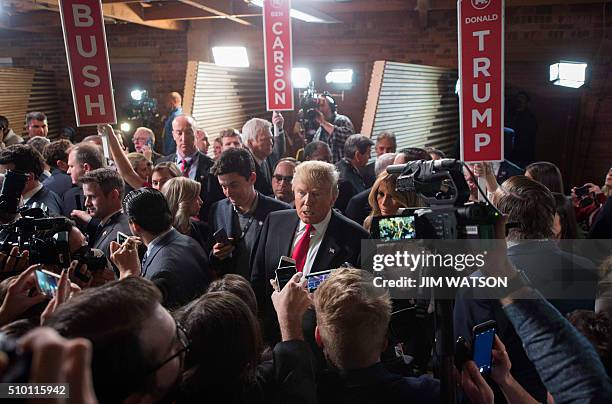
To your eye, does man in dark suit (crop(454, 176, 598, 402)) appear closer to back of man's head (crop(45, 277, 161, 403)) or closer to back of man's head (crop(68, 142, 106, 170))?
back of man's head (crop(45, 277, 161, 403))

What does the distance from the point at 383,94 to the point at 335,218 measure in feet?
10.9

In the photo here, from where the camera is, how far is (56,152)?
188 inches

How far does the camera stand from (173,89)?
9.98 meters

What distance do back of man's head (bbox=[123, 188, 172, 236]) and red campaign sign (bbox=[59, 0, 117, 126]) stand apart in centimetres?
129

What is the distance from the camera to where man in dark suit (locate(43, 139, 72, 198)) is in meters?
4.41

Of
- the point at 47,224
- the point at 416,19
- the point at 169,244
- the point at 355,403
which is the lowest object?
the point at 355,403

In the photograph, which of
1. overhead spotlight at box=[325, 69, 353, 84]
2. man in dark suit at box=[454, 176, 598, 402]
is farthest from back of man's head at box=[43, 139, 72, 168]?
overhead spotlight at box=[325, 69, 353, 84]

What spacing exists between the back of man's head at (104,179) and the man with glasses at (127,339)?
83.9 inches

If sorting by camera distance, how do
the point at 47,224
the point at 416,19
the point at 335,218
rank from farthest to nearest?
the point at 416,19
the point at 335,218
the point at 47,224

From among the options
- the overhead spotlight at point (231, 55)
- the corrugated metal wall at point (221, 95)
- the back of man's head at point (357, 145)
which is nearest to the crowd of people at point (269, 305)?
the back of man's head at point (357, 145)

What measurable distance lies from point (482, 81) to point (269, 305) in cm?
173

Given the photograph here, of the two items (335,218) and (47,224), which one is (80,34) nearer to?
(47,224)

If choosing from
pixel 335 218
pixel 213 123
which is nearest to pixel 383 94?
pixel 213 123

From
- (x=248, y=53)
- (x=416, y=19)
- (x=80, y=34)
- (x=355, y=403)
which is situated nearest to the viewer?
(x=355, y=403)
